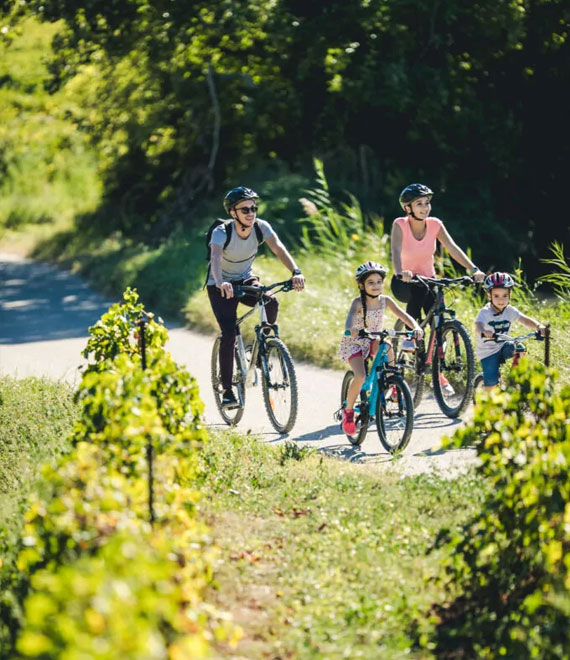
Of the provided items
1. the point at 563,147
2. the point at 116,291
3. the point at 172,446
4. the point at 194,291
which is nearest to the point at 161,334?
the point at 172,446

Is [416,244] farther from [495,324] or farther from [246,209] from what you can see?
[246,209]

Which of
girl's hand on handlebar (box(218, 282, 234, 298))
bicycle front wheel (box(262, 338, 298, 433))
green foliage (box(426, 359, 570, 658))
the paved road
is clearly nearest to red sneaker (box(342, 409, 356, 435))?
the paved road

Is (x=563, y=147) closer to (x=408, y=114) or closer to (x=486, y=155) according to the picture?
(x=486, y=155)

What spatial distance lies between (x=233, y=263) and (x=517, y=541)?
4.17 m

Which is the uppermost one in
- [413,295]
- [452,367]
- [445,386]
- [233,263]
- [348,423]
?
[233,263]

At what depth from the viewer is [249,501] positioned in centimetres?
609

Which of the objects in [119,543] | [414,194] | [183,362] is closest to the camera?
[119,543]

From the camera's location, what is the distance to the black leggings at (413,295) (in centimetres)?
851

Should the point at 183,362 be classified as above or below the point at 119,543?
below

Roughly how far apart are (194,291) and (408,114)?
559cm

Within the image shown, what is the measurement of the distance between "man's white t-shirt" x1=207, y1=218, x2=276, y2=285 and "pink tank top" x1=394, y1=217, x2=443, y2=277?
1.12 metres

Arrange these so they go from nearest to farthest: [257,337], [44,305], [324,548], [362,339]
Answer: [324,548] < [362,339] < [257,337] < [44,305]

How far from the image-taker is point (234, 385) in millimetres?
8258

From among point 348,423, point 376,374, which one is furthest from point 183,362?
point 376,374
